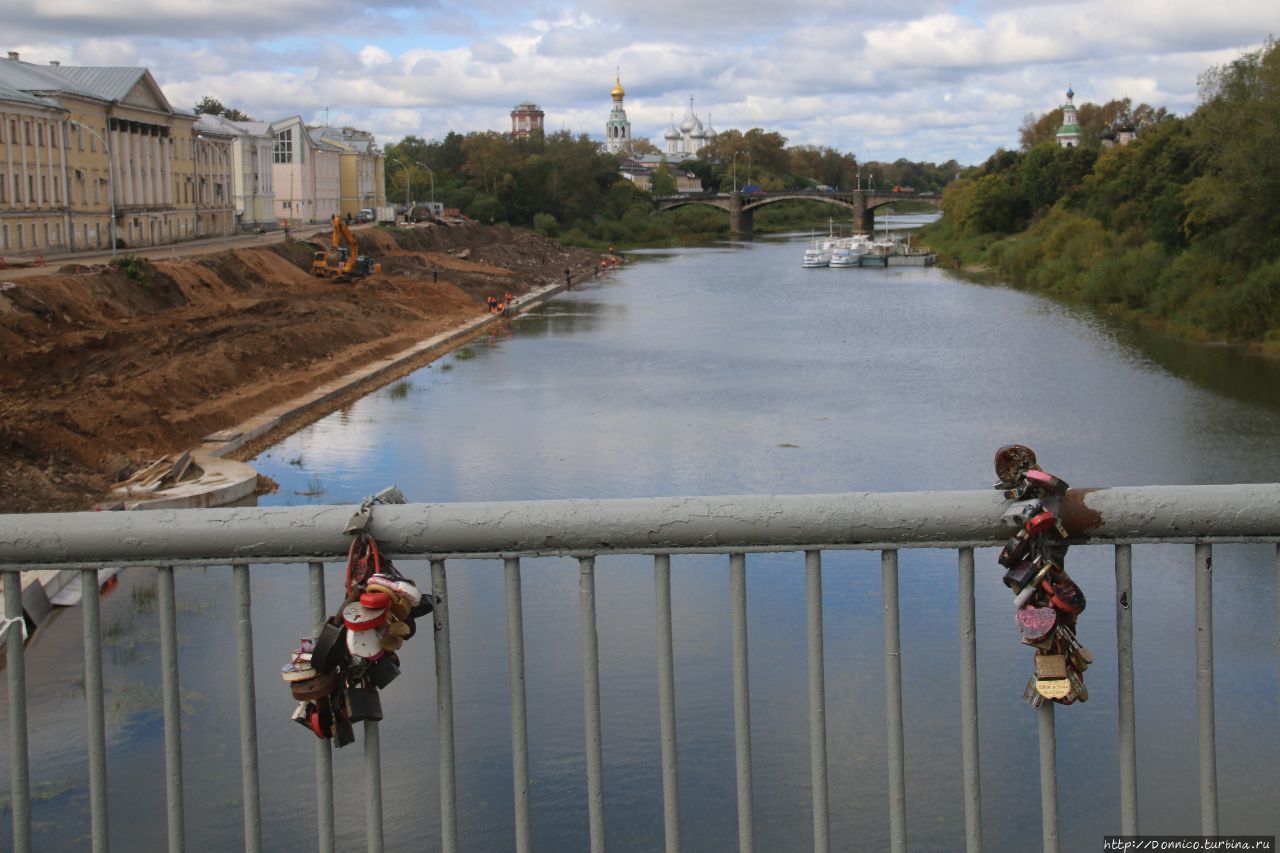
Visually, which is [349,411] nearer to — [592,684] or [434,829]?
[434,829]

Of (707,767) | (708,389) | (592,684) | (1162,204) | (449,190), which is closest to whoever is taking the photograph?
(592,684)

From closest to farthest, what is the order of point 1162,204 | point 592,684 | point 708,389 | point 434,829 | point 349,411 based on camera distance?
point 592,684 < point 434,829 < point 349,411 < point 708,389 < point 1162,204

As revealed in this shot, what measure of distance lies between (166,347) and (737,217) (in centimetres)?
9007

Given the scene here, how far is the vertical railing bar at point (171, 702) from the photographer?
95.4 inches

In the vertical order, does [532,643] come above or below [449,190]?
below

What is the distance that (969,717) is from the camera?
241cm

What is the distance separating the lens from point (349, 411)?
26.7 meters

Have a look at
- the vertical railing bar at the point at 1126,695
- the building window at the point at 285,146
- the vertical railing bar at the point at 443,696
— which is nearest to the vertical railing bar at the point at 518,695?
the vertical railing bar at the point at 443,696

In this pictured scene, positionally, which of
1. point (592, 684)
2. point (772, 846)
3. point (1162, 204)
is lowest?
point (772, 846)

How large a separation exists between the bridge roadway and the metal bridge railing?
339 feet

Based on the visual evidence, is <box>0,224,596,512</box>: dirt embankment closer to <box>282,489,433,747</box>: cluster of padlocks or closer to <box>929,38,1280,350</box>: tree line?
<box>282,489,433,747</box>: cluster of padlocks

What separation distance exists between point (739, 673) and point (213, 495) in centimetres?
1597

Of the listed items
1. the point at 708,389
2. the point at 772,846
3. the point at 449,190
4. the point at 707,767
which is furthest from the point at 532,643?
the point at 449,190

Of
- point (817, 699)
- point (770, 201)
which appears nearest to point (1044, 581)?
point (817, 699)
